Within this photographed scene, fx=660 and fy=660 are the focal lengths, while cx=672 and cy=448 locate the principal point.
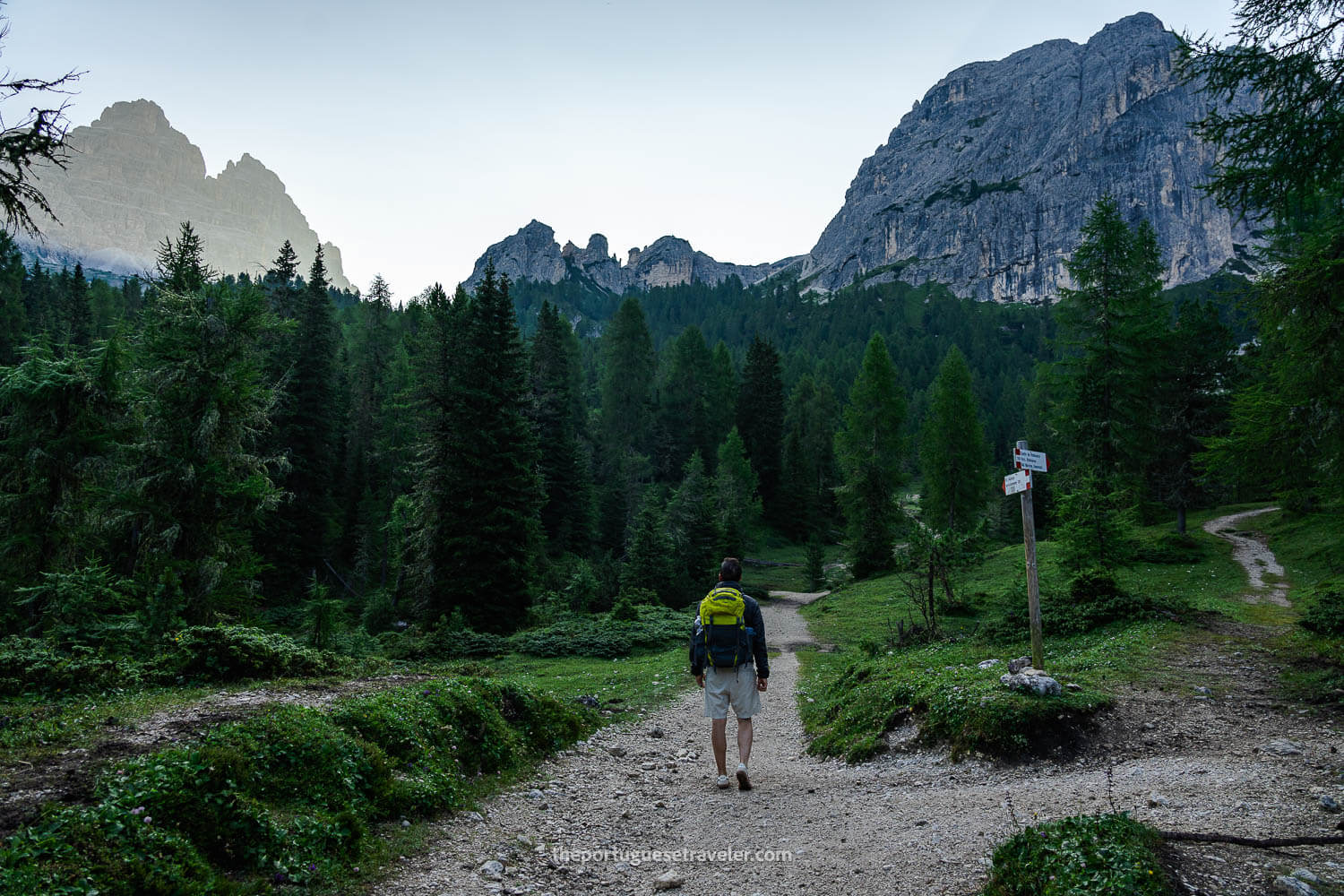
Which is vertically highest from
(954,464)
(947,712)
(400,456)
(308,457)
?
(400,456)

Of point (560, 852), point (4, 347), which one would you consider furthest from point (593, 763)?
point (4, 347)

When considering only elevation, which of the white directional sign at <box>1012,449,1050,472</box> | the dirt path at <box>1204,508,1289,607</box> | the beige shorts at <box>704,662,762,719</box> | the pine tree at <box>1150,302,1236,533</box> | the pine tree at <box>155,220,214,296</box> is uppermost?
the pine tree at <box>155,220,214,296</box>

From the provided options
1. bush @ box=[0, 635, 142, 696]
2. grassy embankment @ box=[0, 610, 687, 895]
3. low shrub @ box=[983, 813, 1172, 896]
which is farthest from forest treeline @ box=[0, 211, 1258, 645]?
low shrub @ box=[983, 813, 1172, 896]

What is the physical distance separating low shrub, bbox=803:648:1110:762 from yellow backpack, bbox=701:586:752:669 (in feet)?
8.40

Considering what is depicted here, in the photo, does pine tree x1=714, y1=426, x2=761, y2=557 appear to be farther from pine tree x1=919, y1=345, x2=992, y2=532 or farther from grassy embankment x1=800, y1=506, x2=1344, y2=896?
grassy embankment x1=800, y1=506, x2=1344, y2=896

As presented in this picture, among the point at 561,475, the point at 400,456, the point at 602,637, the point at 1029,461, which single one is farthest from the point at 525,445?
the point at 400,456

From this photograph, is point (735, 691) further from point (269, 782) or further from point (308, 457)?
point (308, 457)

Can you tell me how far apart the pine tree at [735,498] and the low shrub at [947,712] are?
90.3 feet

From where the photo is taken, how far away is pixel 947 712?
8.29 m

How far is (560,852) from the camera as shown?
5.79 m

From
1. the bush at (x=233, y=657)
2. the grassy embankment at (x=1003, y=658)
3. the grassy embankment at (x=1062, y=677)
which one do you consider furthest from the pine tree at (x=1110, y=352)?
the bush at (x=233, y=657)

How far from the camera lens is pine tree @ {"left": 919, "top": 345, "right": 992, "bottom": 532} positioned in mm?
40406

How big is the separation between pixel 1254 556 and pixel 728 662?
95.4 feet

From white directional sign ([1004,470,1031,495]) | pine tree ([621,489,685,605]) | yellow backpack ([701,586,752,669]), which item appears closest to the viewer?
yellow backpack ([701,586,752,669])
